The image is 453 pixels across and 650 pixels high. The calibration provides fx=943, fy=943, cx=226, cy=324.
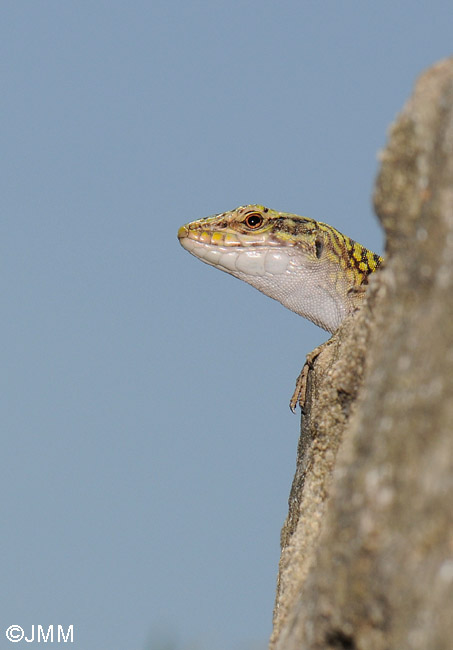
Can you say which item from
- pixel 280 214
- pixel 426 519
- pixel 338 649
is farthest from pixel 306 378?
pixel 426 519

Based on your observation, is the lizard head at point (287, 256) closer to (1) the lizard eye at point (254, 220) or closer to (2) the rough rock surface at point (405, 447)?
(1) the lizard eye at point (254, 220)

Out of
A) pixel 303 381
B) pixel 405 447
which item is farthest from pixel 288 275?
pixel 405 447

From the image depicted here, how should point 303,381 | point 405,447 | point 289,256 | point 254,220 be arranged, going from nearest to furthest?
point 405,447
point 303,381
point 289,256
point 254,220

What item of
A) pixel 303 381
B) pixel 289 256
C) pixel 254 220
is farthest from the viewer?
pixel 254 220

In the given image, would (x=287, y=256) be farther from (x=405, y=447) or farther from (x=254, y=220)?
(x=405, y=447)

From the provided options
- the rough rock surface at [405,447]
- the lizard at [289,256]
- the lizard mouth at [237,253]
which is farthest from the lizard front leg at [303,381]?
the rough rock surface at [405,447]

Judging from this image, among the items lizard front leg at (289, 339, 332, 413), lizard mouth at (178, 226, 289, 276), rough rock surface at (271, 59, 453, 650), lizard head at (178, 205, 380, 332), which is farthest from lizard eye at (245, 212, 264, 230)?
rough rock surface at (271, 59, 453, 650)

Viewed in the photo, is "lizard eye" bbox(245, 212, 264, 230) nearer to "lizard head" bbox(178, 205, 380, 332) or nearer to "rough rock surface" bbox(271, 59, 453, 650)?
"lizard head" bbox(178, 205, 380, 332)
